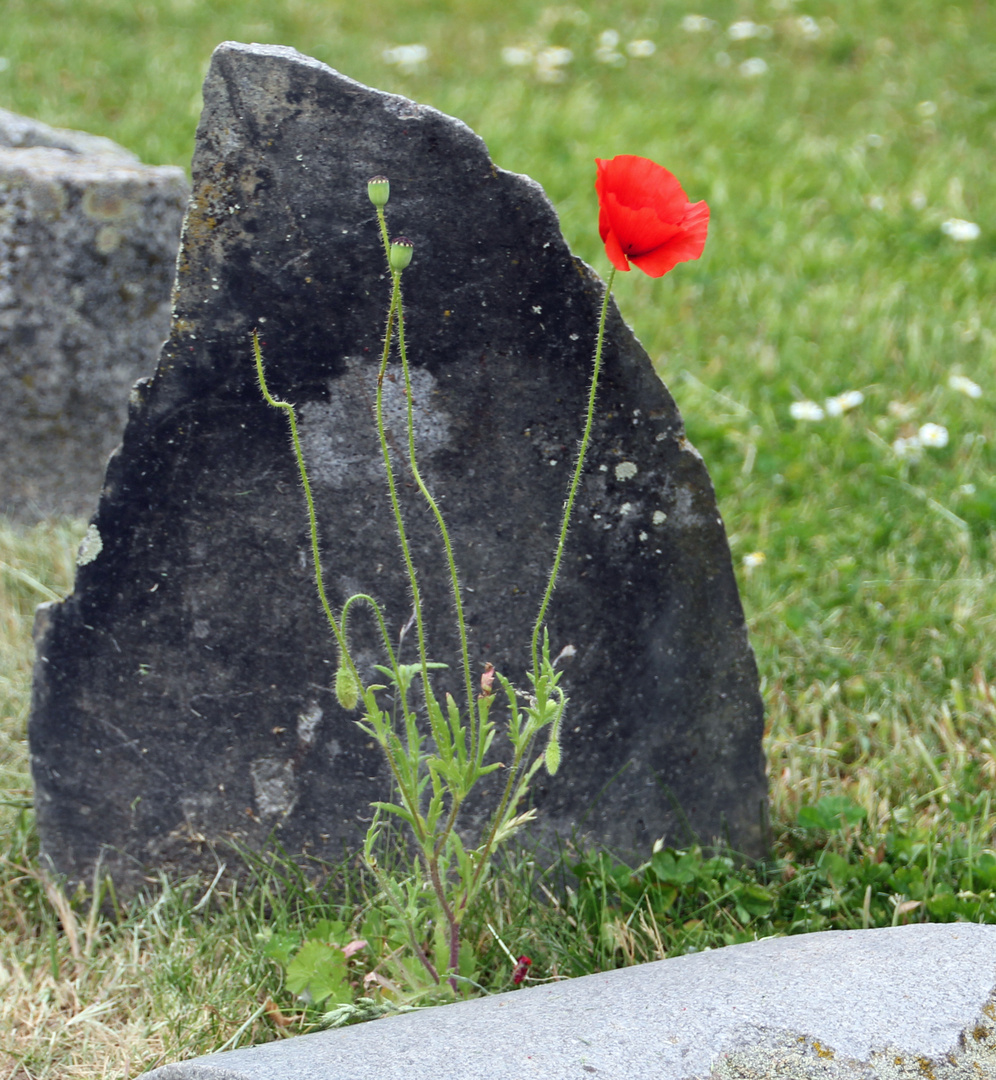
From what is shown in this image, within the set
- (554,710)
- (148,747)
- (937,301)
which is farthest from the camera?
(937,301)

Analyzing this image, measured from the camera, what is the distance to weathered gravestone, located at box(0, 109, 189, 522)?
2.85m

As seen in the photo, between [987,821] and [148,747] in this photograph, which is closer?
[148,747]

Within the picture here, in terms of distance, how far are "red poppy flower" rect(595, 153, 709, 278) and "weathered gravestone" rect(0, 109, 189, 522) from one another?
1898mm

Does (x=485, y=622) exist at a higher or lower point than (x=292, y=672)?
higher

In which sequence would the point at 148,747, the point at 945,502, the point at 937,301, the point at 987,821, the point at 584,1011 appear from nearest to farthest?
the point at 584,1011 → the point at 148,747 → the point at 987,821 → the point at 945,502 → the point at 937,301

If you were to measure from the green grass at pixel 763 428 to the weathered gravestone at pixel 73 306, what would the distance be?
0.17m

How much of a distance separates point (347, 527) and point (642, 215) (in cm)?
76

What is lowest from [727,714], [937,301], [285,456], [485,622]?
[727,714]

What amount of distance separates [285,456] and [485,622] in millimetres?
421

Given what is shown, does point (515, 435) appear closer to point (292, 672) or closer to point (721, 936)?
point (292, 672)

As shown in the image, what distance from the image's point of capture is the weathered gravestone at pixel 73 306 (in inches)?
112

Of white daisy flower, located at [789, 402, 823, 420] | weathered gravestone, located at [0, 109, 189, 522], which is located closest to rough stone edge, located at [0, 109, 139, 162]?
weathered gravestone, located at [0, 109, 189, 522]

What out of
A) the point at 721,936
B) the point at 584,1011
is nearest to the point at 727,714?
the point at 721,936

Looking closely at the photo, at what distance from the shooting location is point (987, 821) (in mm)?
2133
